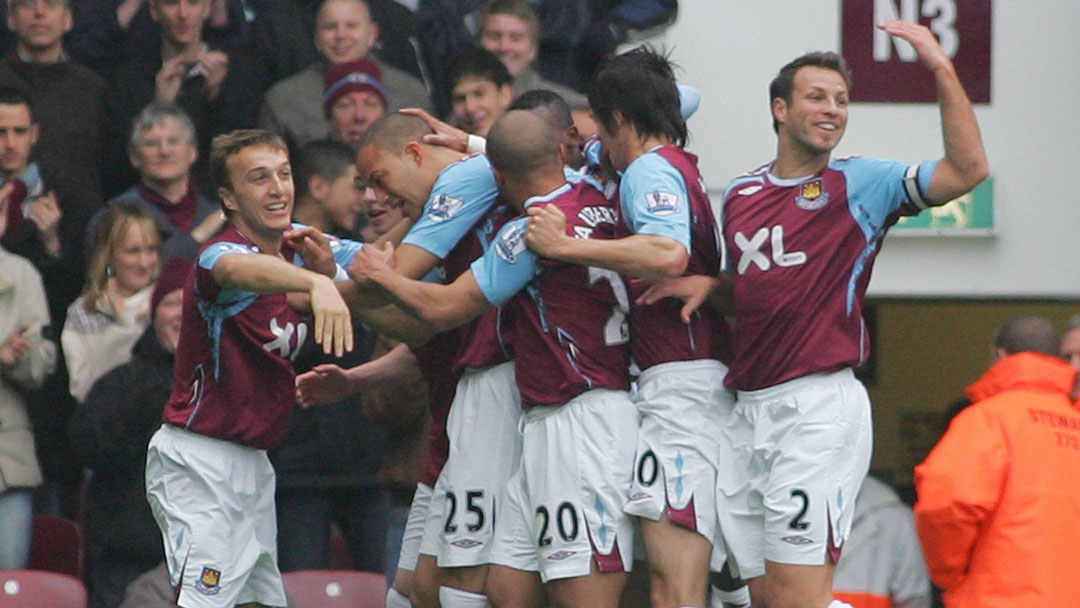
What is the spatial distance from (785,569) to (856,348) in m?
0.80

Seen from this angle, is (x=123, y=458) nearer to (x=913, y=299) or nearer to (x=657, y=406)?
(x=657, y=406)

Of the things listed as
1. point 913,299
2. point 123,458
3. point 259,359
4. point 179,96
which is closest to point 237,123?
point 179,96

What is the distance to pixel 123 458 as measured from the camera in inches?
336

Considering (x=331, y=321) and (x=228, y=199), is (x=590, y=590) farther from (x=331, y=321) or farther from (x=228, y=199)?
(x=228, y=199)

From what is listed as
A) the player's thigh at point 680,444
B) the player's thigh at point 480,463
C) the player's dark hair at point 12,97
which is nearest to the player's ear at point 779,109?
the player's thigh at point 680,444

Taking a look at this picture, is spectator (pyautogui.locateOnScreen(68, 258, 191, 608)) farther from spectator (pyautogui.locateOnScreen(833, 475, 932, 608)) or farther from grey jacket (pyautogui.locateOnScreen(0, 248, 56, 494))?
spectator (pyautogui.locateOnScreen(833, 475, 932, 608))

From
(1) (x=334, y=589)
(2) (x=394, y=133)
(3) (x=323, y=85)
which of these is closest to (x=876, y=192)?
(2) (x=394, y=133)

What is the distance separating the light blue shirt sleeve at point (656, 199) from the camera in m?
6.60

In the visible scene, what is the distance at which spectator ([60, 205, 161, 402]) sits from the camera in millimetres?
8828

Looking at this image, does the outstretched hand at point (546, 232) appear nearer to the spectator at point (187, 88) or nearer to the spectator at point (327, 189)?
the spectator at point (327, 189)

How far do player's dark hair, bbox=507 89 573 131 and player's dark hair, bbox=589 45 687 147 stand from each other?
371mm

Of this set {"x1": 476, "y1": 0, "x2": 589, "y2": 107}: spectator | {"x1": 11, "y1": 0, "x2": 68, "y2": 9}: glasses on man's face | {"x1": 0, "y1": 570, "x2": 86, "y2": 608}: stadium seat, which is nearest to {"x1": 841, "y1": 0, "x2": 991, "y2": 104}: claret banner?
{"x1": 476, "y1": 0, "x2": 589, "y2": 107}: spectator

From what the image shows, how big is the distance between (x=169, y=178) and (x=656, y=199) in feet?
11.2

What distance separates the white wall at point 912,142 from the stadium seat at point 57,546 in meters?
3.46
